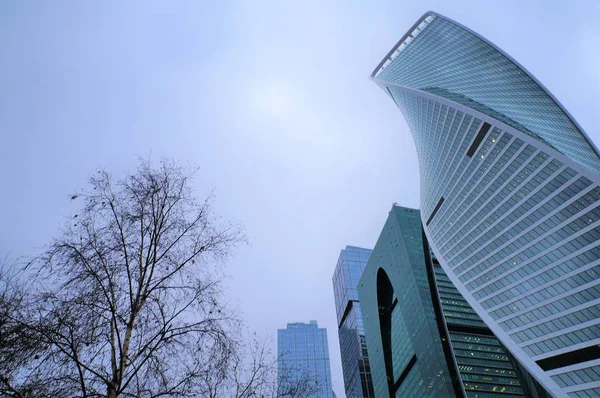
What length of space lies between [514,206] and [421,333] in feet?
152

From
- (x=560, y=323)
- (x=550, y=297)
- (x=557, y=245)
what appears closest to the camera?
(x=560, y=323)

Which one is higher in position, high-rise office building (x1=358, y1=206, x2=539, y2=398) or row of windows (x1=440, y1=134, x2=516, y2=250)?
row of windows (x1=440, y1=134, x2=516, y2=250)

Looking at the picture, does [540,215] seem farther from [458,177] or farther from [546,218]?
[458,177]

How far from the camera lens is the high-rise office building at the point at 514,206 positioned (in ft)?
207

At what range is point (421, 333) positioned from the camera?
10138 centimetres

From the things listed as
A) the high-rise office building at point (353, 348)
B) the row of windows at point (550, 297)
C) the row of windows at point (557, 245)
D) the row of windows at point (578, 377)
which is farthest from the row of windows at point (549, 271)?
the high-rise office building at point (353, 348)

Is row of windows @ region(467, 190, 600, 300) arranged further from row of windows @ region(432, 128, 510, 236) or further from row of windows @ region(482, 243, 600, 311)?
row of windows @ region(432, 128, 510, 236)

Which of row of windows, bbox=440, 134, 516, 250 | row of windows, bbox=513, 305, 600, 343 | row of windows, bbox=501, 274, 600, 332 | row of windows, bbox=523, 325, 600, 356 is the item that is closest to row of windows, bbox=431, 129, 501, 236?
row of windows, bbox=440, 134, 516, 250

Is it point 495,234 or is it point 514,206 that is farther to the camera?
point 495,234

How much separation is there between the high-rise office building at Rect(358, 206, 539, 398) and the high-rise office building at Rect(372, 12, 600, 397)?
460 inches

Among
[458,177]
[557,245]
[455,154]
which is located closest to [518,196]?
[557,245]

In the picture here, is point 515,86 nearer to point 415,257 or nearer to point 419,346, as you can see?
point 415,257

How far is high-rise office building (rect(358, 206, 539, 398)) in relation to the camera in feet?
299

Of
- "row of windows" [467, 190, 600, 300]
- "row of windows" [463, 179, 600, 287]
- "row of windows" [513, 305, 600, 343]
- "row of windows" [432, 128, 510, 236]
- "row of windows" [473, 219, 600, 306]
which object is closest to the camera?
"row of windows" [513, 305, 600, 343]
